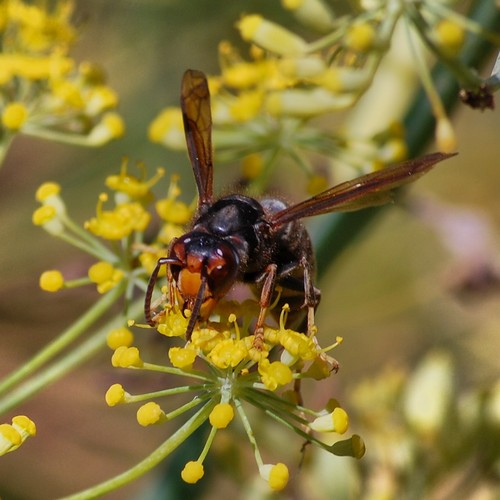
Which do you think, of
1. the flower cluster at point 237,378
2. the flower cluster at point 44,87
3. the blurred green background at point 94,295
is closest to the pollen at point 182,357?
Result: the flower cluster at point 237,378

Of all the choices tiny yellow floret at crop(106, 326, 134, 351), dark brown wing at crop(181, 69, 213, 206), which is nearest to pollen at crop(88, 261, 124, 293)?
tiny yellow floret at crop(106, 326, 134, 351)

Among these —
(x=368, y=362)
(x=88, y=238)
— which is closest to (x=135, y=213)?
(x=88, y=238)

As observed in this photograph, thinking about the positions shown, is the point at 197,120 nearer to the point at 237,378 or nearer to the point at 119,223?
the point at 119,223

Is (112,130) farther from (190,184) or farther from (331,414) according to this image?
(190,184)

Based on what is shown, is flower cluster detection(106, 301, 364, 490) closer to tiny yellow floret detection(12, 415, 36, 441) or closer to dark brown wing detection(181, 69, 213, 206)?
tiny yellow floret detection(12, 415, 36, 441)

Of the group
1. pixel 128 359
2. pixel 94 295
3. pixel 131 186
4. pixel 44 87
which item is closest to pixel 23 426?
pixel 128 359

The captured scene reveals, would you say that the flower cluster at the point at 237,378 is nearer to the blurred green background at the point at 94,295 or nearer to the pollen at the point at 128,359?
the pollen at the point at 128,359
